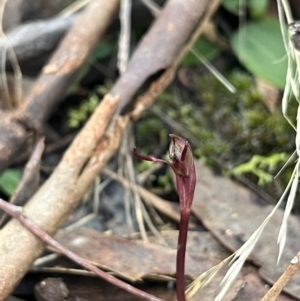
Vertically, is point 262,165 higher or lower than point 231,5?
lower

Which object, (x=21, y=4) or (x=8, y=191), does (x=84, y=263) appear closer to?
(x=8, y=191)

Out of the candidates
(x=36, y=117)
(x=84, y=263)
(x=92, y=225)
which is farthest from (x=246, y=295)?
(x=36, y=117)

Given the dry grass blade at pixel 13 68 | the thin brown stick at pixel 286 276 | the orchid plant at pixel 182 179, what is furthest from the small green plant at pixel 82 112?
the thin brown stick at pixel 286 276

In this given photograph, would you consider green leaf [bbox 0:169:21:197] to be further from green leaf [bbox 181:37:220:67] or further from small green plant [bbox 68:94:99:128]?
green leaf [bbox 181:37:220:67]

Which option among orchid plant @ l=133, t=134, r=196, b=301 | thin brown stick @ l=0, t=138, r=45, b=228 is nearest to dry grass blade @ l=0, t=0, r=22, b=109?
thin brown stick @ l=0, t=138, r=45, b=228

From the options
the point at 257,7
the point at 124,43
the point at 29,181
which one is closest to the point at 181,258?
the point at 29,181

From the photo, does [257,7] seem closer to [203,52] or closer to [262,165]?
[203,52]
